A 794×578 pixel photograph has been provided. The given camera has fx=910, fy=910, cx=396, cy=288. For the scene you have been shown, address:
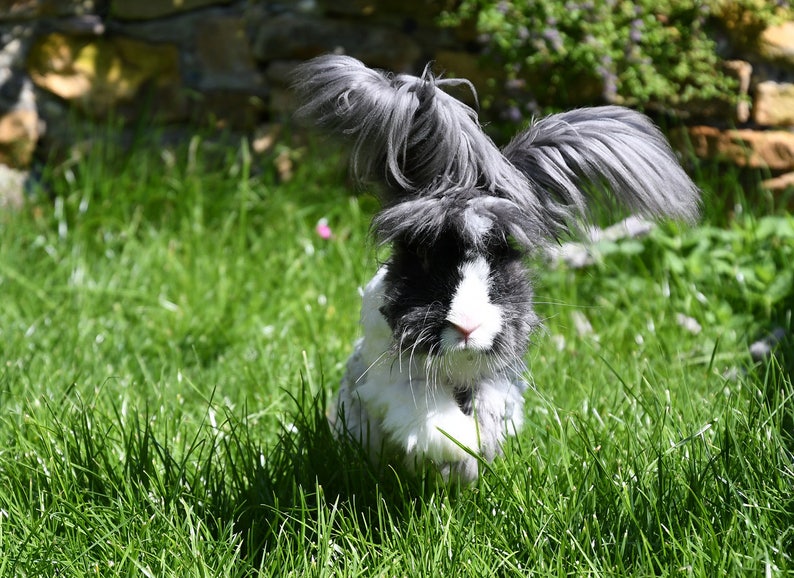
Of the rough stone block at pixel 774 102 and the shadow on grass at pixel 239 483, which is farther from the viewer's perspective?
the rough stone block at pixel 774 102

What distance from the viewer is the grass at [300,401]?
5.90ft

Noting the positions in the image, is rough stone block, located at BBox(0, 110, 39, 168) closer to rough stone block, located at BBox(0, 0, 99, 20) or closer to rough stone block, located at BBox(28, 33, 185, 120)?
rough stone block, located at BBox(28, 33, 185, 120)

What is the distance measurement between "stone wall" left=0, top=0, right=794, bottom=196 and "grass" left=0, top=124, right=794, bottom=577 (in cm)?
24

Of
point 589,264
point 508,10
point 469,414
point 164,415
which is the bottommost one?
→ point 589,264

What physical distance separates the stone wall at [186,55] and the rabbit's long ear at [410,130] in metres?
2.11

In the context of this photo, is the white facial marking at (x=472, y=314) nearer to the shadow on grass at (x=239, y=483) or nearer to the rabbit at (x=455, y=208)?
the rabbit at (x=455, y=208)

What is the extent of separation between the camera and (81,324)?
10.0 feet

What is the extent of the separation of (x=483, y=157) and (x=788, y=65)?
2.40 metres

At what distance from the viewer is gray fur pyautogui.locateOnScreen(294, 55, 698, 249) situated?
161cm

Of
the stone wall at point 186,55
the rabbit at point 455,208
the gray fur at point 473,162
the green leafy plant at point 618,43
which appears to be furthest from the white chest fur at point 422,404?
the stone wall at point 186,55

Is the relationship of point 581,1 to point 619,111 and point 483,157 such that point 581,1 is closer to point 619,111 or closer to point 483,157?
point 619,111

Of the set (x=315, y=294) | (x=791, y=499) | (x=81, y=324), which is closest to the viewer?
(x=791, y=499)

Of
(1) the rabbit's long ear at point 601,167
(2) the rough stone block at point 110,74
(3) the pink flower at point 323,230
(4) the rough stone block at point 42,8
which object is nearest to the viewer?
(1) the rabbit's long ear at point 601,167

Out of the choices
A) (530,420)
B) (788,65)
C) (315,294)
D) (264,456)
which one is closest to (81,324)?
(315,294)
